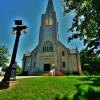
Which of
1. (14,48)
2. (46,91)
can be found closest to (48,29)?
(14,48)

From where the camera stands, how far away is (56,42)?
53.9 meters

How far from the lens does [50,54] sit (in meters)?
53.1

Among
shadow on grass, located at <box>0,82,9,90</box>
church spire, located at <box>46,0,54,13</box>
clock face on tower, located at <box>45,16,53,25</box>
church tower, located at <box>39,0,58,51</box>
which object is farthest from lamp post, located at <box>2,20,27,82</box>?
church spire, located at <box>46,0,54,13</box>

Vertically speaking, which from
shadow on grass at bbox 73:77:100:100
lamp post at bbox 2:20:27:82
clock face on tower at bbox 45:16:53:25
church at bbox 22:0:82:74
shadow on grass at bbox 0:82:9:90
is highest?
clock face on tower at bbox 45:16:53:25

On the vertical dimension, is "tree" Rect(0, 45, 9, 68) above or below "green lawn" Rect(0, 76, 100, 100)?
above

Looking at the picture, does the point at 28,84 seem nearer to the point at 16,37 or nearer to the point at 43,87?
the point at 43,87

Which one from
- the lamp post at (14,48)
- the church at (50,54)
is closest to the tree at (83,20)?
the lamp post at (14,48)

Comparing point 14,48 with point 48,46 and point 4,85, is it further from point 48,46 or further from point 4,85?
point 48,46

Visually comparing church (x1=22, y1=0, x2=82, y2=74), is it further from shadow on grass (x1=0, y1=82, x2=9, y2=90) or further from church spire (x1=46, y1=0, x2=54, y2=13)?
shadow on grass (x1=0, y1=82, x2=9, y2=90)

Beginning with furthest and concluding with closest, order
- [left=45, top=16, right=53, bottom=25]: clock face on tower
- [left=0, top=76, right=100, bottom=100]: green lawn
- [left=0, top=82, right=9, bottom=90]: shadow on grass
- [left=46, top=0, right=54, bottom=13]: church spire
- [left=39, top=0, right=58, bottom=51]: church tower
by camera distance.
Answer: [left=46, top=0, right=54, bottom=13]: church spire < [left=45, top=16, right=53, bottom=25]: clock face on tower < [left=39, top=0, right=58, bottom=51]: church tower < [left=0, top=82, right=9, bottom=90]: shadow on grass < [left=0, top=76, right=100, bottom=100]: green lawn

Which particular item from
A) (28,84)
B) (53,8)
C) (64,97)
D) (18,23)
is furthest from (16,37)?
(53,8)

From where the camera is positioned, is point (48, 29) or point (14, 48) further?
point (48, 29)

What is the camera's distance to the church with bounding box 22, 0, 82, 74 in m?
52.6

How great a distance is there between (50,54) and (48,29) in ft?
21.3
